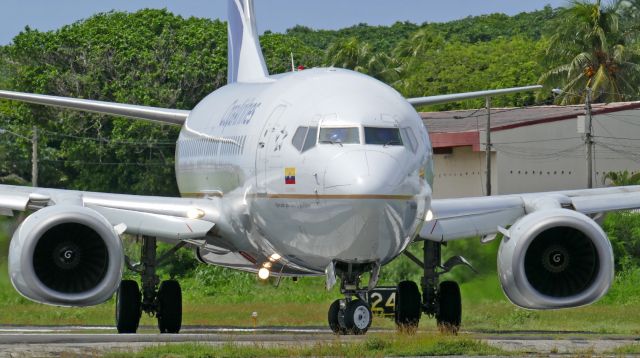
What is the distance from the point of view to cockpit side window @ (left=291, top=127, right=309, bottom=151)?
21.4 metres

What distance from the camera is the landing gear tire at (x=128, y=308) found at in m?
26.0

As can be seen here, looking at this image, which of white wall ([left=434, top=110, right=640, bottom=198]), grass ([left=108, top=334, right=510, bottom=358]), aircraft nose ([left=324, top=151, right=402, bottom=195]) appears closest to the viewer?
grass ([left=108, top=334, right=510, bottom=358])

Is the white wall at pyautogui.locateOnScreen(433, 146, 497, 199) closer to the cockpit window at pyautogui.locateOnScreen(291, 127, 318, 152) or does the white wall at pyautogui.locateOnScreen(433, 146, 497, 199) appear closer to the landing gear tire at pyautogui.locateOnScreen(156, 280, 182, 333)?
the landing gear tire at pyautogui.locateOnScreen(156, 280, 182, 333)

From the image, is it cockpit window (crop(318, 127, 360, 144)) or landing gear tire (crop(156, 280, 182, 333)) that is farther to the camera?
landing gear tire (crop(156, 280, 182, 333))

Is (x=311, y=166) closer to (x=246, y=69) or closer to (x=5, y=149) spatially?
(x=246, y=69)

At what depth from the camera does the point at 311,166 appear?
68.2 ft

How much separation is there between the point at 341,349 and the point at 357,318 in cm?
379

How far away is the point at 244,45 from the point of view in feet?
A: 107

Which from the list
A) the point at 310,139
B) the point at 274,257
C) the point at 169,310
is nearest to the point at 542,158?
the point at 169,310

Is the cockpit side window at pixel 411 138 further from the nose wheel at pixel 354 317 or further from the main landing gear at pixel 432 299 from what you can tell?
→ the main landing gear at pixel 432 299

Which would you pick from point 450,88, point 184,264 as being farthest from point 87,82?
point 184,264

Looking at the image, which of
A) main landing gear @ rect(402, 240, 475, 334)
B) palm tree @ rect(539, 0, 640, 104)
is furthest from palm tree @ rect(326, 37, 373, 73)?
main landing gear @ rect(402, 240, 475, 334)

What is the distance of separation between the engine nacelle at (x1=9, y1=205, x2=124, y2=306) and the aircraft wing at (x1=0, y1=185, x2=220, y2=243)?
707mm

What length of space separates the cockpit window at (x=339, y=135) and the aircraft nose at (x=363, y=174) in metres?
0.49
